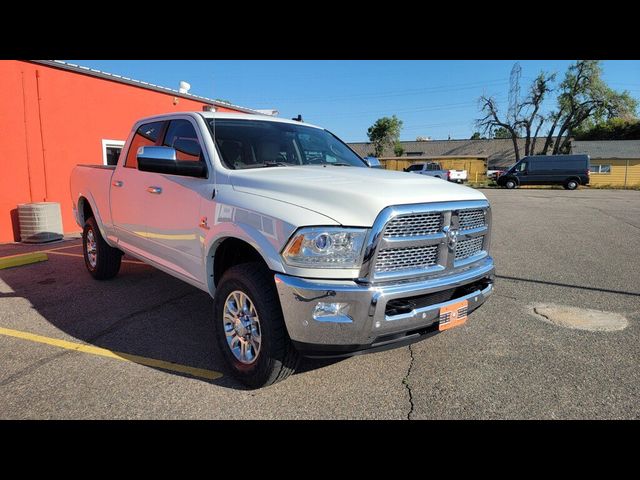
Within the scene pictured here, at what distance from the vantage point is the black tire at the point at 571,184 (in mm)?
31188

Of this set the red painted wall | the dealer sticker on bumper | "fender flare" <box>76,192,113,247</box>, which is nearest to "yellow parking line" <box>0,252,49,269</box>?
"fender flare" <box>76,192,113,247</box>

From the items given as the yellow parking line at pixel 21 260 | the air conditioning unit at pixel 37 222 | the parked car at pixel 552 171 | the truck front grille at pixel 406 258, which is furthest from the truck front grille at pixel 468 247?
the parked car at pixel 552 171

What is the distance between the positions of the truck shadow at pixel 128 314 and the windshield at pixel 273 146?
5.48ft

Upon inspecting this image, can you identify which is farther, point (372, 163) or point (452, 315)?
point (372, 163)

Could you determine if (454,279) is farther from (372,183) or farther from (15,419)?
(15,419)

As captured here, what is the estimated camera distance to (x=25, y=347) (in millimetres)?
3820

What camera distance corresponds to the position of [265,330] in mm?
2781

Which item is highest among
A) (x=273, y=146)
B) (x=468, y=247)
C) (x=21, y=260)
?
Result: (x=273, y=146)

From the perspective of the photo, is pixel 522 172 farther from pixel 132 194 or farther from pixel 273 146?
pixel 132 194

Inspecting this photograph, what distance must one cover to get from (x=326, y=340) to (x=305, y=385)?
0.72 metres

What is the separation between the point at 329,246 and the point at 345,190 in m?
0.42

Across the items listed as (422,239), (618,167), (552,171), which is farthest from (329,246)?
(618,167)

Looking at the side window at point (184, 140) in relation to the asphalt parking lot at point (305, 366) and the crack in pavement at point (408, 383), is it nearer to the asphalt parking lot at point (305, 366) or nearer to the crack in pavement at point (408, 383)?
the asphalt parking lot at point (305, 366)
